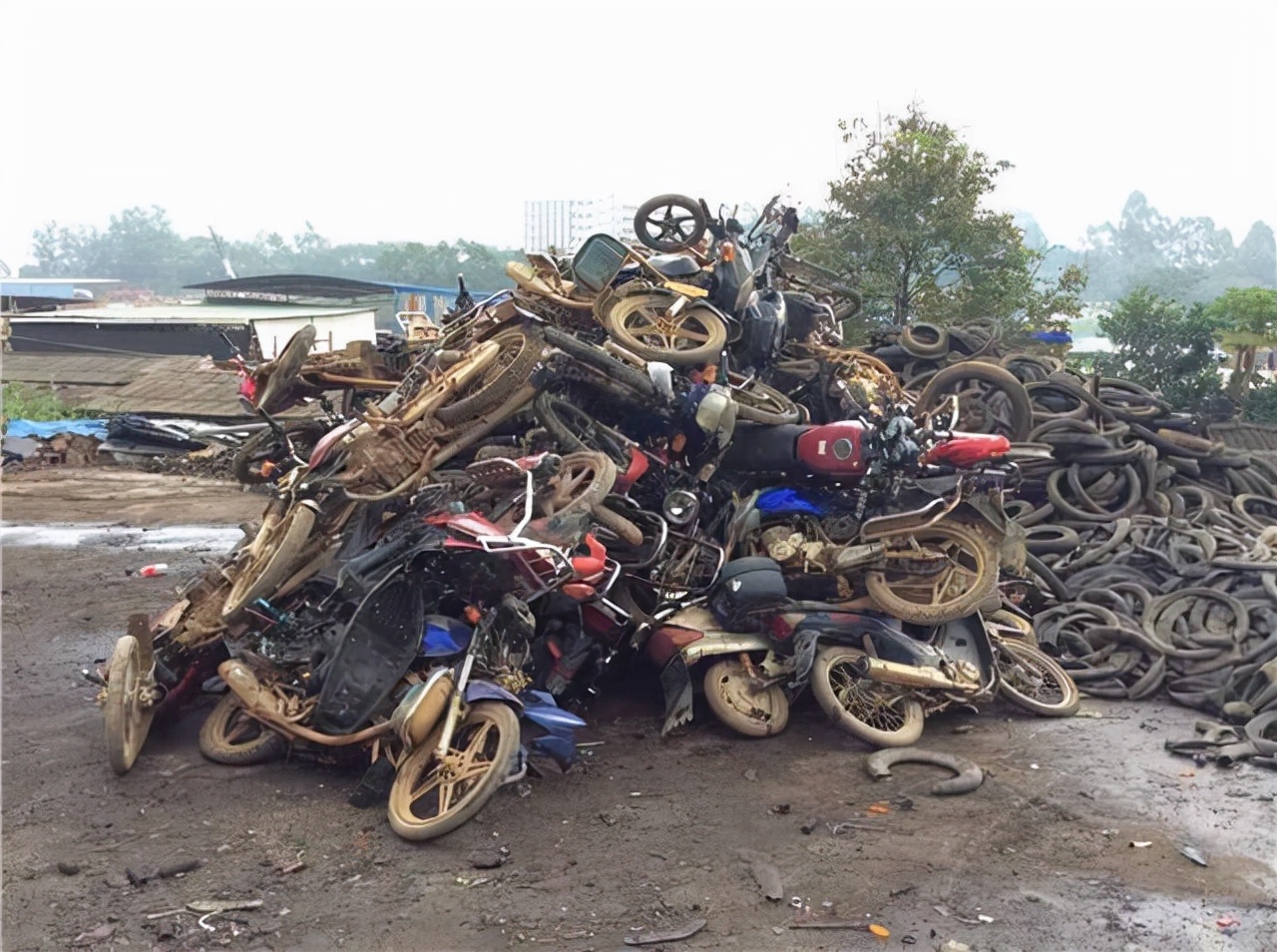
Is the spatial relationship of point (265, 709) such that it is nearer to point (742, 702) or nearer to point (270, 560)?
point (270, 560)

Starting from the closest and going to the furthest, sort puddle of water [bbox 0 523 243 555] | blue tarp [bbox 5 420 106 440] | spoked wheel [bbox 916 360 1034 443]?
spoked wheel [bbox 916 360 1034 443]
puddle of water [bbox 0 523 243 555]
blue tarp [bbox 5 420 106 440]

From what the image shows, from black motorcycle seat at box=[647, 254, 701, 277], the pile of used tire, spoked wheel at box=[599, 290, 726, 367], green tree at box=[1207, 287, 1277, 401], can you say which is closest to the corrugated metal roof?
black motorcycle seat at box=[647, 254, 701, 277]

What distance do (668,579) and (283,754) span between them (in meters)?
2.84

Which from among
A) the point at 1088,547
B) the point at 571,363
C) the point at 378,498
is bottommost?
the point at 1088,547

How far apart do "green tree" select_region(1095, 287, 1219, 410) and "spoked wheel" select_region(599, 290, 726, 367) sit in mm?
15620

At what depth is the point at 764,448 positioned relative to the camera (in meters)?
8.24

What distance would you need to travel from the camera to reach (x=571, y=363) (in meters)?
7.78

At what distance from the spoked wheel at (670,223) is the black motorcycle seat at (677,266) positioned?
54cm

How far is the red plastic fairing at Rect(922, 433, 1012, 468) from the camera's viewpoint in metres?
7.79

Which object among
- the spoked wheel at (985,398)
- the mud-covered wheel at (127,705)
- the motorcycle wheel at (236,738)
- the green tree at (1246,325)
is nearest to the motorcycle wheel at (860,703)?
the motorcycle wheel at (236,738)

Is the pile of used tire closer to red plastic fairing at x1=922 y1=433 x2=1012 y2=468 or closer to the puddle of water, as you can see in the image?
red plastic fairing at x1=922 y1=433 x2=1012 y2=468

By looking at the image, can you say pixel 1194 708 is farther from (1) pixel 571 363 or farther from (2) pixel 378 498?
(2) pixel 378 498

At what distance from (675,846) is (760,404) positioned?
417 cm

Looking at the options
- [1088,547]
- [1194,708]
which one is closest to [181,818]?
[1194,708]
